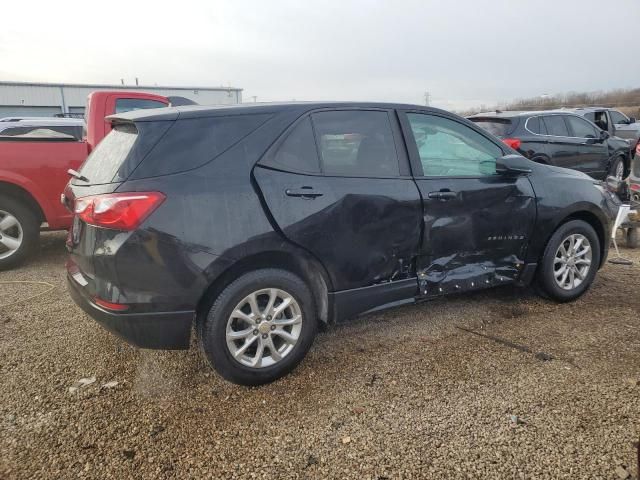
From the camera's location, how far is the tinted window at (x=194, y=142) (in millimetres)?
2658

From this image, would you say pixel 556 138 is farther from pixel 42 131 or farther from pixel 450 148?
pixel 42 131

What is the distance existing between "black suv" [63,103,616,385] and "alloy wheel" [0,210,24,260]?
105 inches

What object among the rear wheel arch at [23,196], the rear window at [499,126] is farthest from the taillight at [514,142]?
the rear wheel arch at [23,196]

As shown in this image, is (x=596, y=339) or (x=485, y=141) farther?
(x=485, y=141)

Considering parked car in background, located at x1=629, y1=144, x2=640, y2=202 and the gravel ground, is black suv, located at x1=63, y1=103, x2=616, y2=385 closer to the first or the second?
the gravel ground

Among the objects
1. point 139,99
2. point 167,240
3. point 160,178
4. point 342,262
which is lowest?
point 342,262

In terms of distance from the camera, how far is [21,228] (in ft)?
17.6

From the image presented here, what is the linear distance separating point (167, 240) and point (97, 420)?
1.05 m

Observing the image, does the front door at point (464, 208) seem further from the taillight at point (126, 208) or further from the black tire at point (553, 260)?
the taillight at point (126, 208)

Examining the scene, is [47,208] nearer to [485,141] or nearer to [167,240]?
[167,240]

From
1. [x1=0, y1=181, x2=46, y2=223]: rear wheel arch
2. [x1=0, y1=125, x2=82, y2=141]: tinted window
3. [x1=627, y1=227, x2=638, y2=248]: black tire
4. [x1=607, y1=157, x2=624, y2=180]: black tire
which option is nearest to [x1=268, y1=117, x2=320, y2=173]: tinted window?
[x1=0, y1=181, x2=46, y2=223]: rear wheel arch

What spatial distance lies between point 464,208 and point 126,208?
2.31 m

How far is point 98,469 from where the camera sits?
2258 millimetres

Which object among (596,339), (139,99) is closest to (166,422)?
(596,339)
